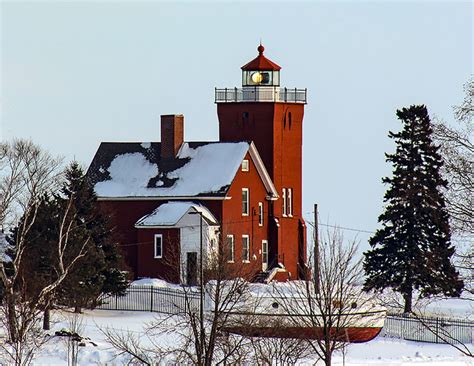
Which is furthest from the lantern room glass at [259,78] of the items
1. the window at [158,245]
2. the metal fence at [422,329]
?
the metal fence at [422,329]

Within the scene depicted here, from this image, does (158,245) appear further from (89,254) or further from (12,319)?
(12,319)

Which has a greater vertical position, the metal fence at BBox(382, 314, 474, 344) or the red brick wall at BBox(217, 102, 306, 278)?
the red brick wall at BBox(217, 102, 306, 278)

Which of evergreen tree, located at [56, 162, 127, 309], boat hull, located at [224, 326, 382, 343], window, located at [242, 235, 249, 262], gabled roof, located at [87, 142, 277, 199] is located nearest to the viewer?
boat hull, located at [224, 326, 382, 343]

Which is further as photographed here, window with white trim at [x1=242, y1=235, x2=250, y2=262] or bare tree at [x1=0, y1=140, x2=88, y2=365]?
window with white trim at [x1=242, y1=235, x2=250, y2=262]

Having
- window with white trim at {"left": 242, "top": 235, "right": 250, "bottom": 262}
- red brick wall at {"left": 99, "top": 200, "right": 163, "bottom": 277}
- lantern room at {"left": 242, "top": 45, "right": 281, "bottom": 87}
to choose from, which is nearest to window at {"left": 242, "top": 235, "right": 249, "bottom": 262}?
window with white trim at {"left": 242, "top": 235, "right": 250, "bottom": 262}

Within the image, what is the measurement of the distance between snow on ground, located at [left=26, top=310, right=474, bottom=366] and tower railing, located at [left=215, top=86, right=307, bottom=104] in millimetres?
21869

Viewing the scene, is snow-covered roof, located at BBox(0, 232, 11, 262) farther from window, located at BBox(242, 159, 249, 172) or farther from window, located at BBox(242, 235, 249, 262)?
window, located at BBox(242, 159, 249, 172)

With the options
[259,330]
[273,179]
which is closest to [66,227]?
[259,330]

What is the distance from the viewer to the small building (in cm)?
6506

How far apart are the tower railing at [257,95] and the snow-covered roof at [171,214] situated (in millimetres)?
8512

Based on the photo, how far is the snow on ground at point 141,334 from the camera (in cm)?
4106

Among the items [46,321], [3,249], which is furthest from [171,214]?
[46,321]

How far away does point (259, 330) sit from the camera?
39.8 metres

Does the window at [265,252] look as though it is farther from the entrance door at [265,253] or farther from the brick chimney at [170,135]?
the brick chimney at [170,135]
